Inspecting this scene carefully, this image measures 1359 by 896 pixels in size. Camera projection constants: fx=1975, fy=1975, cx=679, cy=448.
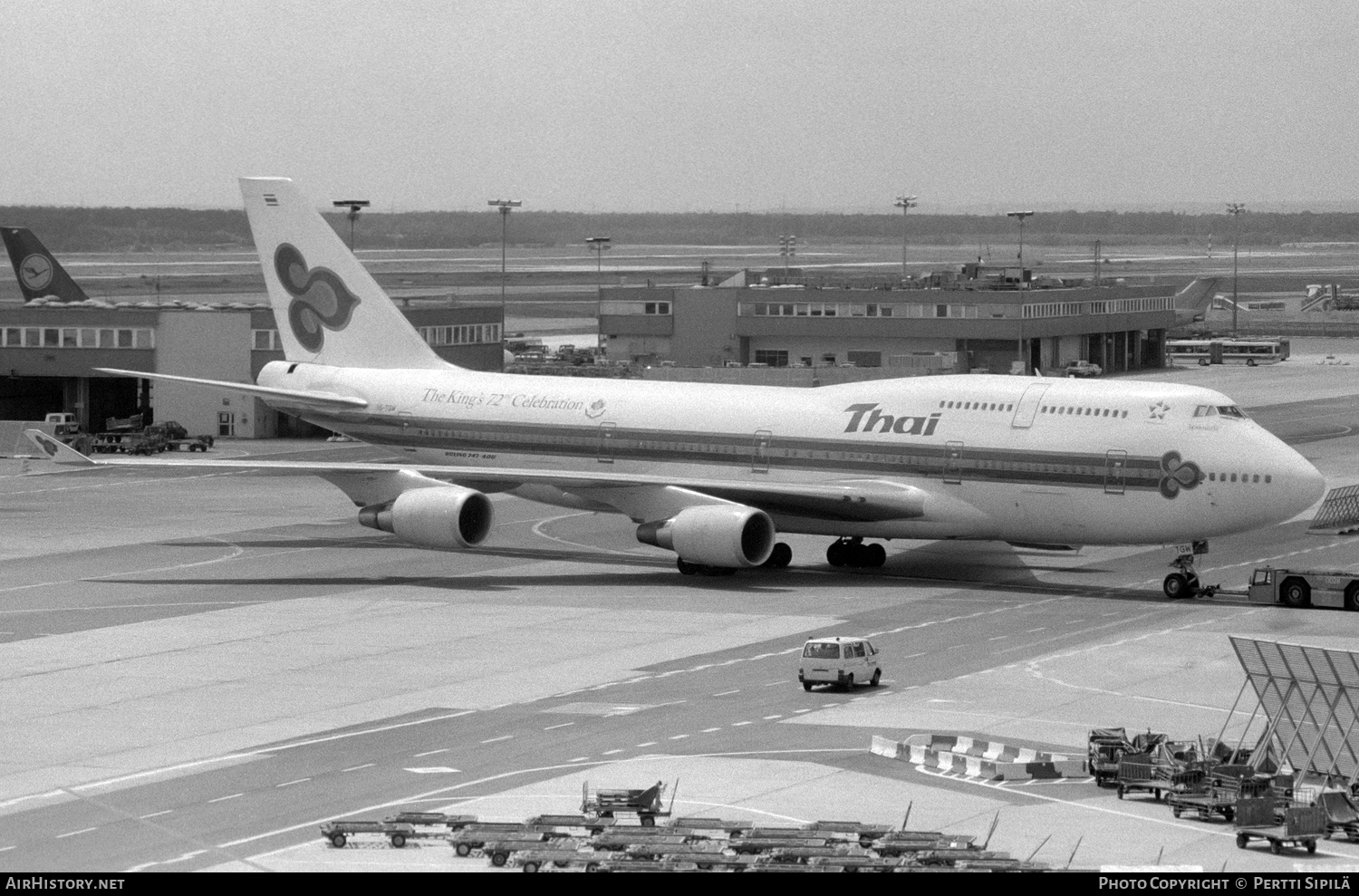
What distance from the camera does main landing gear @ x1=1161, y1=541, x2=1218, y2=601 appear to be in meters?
45.9

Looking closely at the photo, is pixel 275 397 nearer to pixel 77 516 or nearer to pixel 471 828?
pixel 77 516

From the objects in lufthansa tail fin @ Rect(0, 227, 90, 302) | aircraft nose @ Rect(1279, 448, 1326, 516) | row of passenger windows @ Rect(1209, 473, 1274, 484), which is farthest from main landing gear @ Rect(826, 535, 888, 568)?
lufthansa tail fin @ Rect(0, 227, 90, 302)

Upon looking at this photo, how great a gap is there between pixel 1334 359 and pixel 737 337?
53196 millimetres

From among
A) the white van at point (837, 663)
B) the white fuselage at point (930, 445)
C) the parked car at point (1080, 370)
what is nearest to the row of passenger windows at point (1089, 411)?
the white fuselage at point (930, 445)

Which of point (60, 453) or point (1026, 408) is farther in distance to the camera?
point (60, 453)

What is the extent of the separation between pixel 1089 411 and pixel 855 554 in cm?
767

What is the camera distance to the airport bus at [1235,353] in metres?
140

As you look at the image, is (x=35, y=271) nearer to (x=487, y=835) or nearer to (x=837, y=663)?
(x=837, y=663)

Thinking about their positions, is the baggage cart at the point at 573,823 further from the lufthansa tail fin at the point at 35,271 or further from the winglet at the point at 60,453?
the lufthansa tail fin at the point at 35,271

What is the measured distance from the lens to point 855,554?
168 feet

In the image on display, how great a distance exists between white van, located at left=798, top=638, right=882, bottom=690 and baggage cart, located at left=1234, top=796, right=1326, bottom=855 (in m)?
10.9

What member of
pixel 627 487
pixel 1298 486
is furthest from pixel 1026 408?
pixel 627 487

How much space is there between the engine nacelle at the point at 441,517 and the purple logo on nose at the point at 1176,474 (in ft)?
55.3

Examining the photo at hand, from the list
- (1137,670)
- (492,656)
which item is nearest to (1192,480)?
(1137,670)
